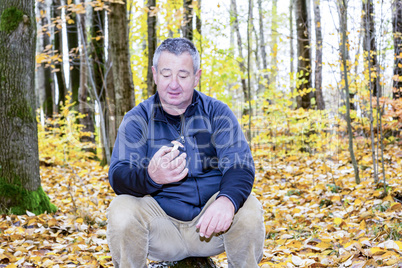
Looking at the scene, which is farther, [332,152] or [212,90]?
[212,90]

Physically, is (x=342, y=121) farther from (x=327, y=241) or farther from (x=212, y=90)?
(x=212, y=90)

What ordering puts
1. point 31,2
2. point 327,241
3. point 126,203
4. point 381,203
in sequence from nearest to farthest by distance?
point 126,203 < point 327,241 < point 381,203 < point 31,2

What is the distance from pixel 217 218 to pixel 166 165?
16.5 inches

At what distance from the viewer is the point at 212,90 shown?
1328cm

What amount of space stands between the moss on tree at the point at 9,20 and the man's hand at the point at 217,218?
154 inches

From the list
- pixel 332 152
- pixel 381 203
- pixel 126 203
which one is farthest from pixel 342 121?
pixel 126 203

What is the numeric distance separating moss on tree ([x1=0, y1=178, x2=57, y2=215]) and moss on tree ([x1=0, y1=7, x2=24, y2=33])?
75.0 inches

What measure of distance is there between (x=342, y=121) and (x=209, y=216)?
21.7 feet

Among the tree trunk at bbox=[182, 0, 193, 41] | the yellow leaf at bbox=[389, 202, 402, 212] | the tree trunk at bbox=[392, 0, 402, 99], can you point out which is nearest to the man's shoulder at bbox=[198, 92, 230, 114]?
the yellow leaf at bbox=[389, 202, 402, 212]

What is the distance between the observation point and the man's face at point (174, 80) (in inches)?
98.3

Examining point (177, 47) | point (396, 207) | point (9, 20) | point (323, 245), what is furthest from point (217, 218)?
point (9, 20)

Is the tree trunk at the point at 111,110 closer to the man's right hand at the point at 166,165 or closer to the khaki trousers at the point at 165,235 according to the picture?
the khaki trousers at the point at 165,235

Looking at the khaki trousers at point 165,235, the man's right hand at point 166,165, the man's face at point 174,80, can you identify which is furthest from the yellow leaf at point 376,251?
the man's face at point 174,80

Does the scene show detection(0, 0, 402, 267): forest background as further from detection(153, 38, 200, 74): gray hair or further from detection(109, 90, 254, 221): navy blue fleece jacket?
detection(153, 38, 200, 74): gray hair
